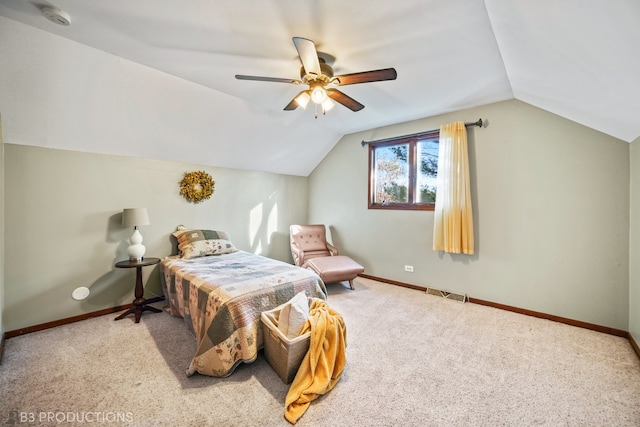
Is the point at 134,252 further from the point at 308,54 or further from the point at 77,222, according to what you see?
the point at 308,54

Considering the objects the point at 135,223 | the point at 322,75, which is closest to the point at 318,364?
the point at 322,75

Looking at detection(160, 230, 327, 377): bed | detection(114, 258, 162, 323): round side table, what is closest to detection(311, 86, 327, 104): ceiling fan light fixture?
detection(160, 230, 327, 377): bed

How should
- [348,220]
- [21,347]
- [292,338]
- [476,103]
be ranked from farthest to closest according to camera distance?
[348,220] < [476,103] < [21,347] < [292,338]

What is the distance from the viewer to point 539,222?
2959 mm

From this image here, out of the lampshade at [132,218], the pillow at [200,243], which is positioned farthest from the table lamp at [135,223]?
the pillow at [200,243]

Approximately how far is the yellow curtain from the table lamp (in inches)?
147

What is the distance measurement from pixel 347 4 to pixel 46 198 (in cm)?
337

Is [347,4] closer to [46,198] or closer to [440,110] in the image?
[440,110]

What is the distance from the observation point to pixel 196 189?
3.72 metres

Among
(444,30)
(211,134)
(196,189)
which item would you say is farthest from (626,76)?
(196,189)

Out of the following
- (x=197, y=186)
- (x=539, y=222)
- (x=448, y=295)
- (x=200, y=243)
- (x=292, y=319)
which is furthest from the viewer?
(x=197, y=186)

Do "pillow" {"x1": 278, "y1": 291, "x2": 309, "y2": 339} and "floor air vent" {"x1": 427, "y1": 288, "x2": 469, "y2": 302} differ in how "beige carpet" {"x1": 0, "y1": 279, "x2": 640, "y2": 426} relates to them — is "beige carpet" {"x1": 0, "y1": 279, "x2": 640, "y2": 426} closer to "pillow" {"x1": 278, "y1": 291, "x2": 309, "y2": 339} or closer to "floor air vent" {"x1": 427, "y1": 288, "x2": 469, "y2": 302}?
"pillow" {"x1": 278, "y1": 291, "x2": 309, "y2": 339}

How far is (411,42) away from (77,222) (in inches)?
149

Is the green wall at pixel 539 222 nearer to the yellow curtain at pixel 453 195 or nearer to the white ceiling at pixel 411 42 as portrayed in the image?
the yellow curtain at pixel 453 195
